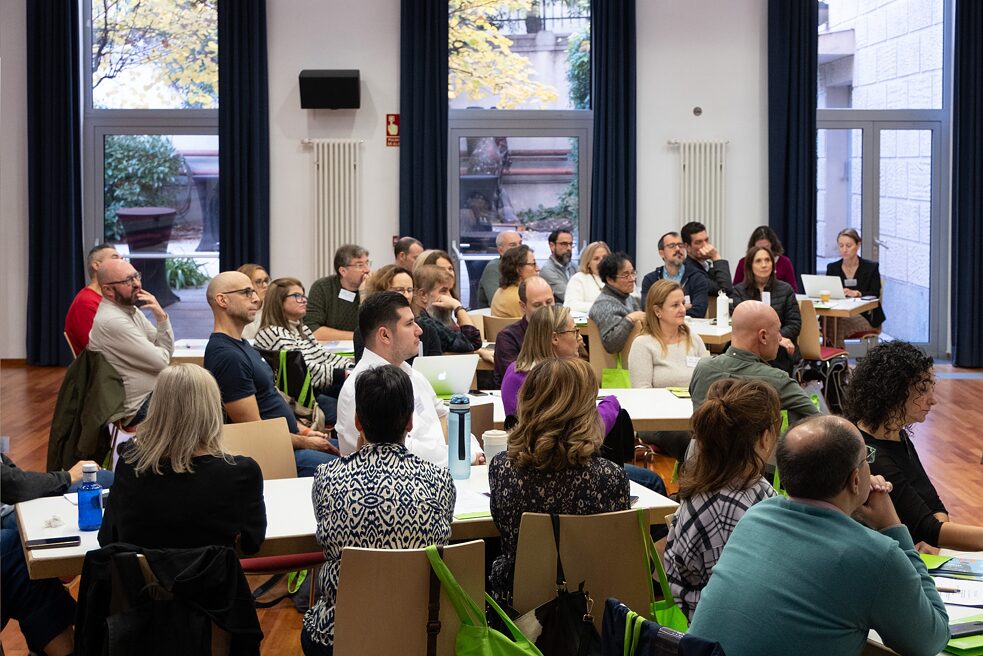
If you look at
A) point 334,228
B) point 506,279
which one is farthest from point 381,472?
point 334,228

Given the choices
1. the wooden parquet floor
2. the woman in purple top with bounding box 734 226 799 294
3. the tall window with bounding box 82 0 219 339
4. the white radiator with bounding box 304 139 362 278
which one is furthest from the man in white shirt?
the tall window with bounding box 82 0 219 339

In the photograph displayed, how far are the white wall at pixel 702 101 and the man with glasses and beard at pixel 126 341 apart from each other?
6357 mm

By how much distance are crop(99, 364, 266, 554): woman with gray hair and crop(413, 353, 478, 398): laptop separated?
6.75 ft

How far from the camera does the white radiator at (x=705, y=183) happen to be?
11.4 meters

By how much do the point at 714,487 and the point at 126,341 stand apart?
152 inches

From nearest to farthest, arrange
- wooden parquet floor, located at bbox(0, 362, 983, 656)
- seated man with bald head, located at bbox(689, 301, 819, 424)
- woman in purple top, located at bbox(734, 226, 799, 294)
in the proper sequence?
wooden parquet floor, located at bbox(0, 362, 983, 656)
seated man with bald head, located at bbox(689, 301, 819, 424)
woman in purple top, located at bbox(734, 226, 799, 294)

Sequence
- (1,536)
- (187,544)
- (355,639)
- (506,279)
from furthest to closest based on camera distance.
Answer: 1. (506,279)
2. (1,536)
3. (187,544)
4. (355,639)

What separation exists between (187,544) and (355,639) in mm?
611

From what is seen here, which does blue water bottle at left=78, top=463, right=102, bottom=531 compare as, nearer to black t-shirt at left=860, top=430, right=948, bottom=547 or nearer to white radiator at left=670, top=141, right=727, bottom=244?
black t-shirt at left=860, top=430, right=948, bottom=547

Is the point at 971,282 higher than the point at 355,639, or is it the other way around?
the point at 971,282

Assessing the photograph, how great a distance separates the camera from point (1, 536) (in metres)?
Result: 3.90

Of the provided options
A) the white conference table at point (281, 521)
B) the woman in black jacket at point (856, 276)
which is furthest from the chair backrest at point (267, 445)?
the woman in black jacket at point (856, 276)

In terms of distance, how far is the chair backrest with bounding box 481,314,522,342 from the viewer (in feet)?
25.2

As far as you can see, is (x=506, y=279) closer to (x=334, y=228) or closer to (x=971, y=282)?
(x=334, y=228)
